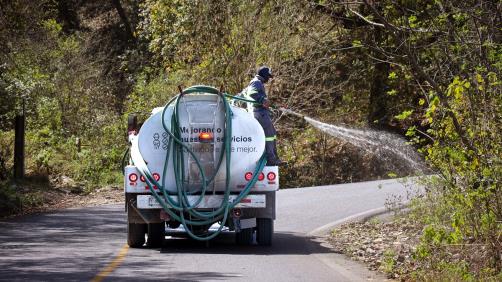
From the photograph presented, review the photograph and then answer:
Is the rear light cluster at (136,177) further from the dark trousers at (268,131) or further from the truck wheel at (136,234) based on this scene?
the dark trousers at (268,131)

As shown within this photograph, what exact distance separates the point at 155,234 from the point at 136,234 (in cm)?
30

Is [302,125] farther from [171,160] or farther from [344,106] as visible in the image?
[171,160]

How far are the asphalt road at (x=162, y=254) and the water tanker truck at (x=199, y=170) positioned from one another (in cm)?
56

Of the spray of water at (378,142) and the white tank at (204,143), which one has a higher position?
the spray of water at (378,142)

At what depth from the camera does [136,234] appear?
1526 centimetres

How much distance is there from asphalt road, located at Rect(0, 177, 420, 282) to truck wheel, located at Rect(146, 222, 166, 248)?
0.58ft

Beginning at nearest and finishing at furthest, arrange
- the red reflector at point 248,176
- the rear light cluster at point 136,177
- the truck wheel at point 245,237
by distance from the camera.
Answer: the rear light cluster at point 136,177, the red reflector at point 248,176, the truck wheel at point 245,237

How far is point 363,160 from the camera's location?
1243 inches

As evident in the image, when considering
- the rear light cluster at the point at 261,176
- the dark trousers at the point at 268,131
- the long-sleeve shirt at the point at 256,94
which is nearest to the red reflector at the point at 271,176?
the rear light cluster at the point at 261,176

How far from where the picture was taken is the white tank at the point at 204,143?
587 inches

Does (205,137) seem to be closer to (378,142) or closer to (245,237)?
(245,237)

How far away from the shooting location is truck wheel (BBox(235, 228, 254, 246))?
51.8ft

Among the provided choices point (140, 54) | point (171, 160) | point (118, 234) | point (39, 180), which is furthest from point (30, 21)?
point (140, 54)

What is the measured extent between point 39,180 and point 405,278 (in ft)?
58.4
